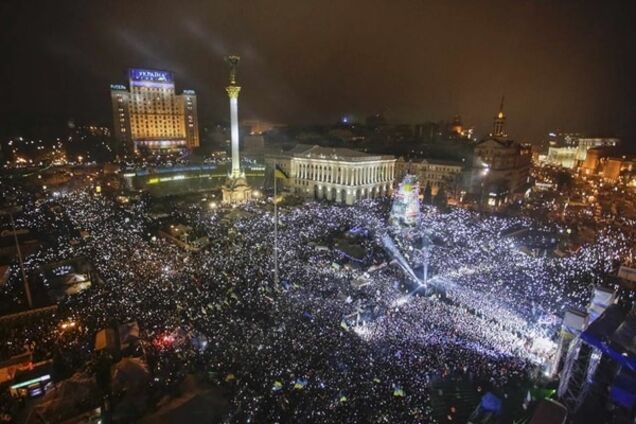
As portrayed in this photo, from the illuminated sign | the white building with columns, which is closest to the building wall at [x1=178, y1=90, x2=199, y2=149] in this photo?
the illuminated sign

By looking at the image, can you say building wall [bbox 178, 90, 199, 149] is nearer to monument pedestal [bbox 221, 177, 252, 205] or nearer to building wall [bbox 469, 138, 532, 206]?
monument pedestal [bbox 221, 177, 252, 205]

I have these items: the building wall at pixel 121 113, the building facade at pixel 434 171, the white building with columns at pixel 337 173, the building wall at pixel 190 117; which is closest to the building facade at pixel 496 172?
the building facade at pixel 434 171

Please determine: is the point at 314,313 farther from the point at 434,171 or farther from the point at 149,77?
the point at 149,77

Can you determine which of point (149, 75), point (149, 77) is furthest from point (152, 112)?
point (149, 75)

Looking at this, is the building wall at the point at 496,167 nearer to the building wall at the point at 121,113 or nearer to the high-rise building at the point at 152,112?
the high-rise building at the point at 152,112

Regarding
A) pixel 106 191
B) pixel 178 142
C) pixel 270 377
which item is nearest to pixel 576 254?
pixel 270 377
